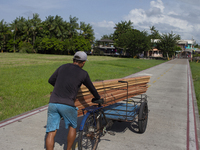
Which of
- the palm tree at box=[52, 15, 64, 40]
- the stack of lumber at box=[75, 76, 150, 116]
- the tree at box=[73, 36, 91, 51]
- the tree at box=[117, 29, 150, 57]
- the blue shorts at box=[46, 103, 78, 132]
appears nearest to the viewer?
the blue shorts at box=[46, 103, 78, 132]

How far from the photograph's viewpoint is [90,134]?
3.95 m

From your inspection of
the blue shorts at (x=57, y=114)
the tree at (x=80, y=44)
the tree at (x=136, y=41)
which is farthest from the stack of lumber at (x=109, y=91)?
the tree at (x=80, y=44)

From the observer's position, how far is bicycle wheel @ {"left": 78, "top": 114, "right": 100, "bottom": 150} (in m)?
3.81

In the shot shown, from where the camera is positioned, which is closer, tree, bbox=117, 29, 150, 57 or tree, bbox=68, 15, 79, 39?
tree, bbox=117, 29, 150, 57

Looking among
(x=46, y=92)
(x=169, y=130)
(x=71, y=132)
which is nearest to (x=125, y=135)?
(x=169, y=130)

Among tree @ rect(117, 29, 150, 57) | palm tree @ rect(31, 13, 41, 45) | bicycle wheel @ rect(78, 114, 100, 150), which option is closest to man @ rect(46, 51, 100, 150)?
bicycle wheel @ rect(78, 114, 100, 150)

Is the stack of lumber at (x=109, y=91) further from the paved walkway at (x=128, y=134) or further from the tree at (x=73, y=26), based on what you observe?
the tree at (x=73, y=26)

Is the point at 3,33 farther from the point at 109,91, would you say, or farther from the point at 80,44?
the point at 109,91

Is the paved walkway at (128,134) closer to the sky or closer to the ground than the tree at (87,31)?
closer to the ground

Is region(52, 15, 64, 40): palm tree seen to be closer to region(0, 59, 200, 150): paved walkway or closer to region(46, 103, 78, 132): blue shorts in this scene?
region(0, 59, 200, 150): paved walkway

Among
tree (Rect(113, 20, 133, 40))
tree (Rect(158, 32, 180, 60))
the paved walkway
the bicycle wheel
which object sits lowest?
the paved walkway

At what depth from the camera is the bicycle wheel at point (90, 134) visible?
3.81m

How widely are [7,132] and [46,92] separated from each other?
196 inches

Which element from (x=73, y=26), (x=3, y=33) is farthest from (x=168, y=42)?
(x=3, y=33)
